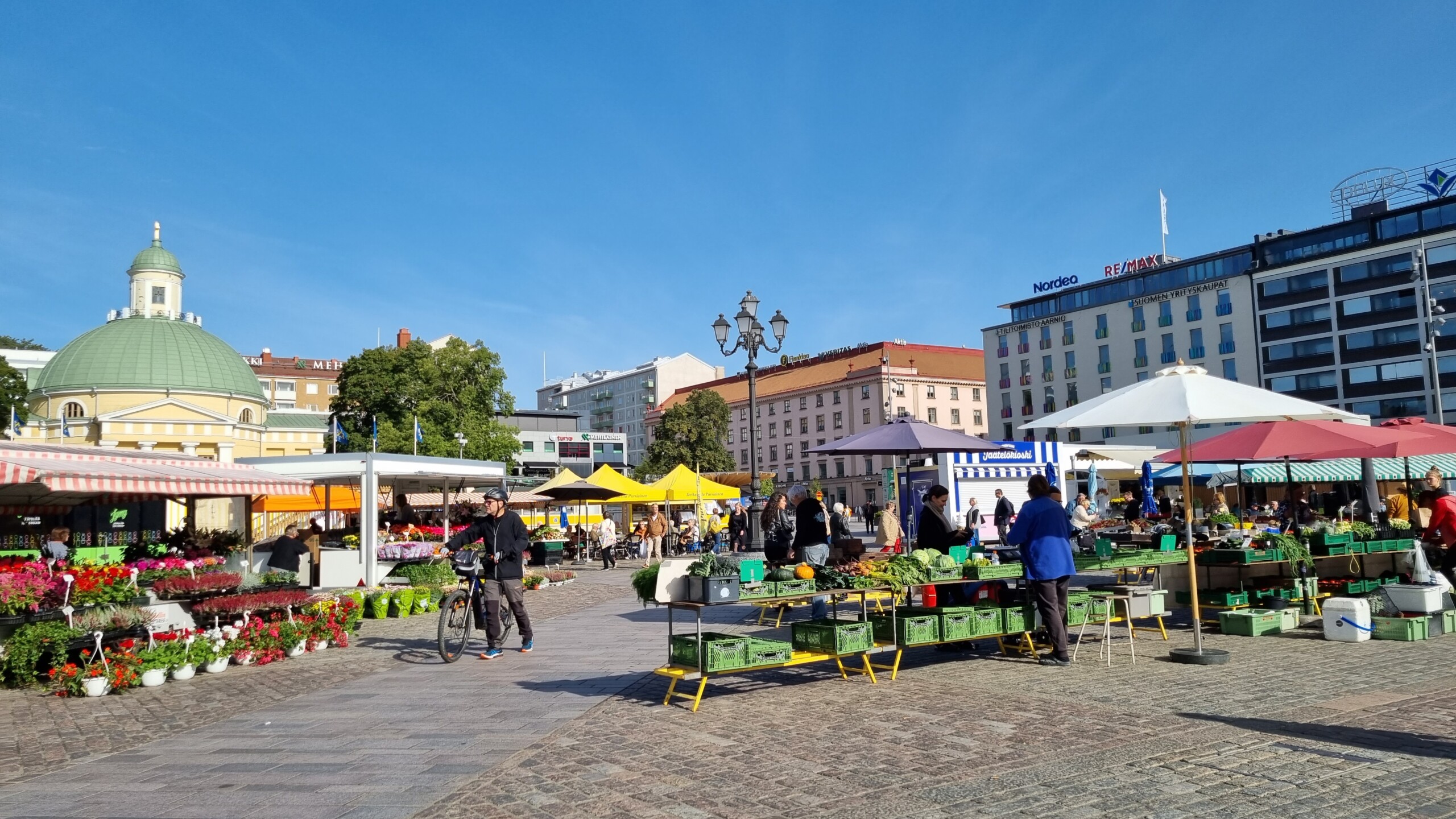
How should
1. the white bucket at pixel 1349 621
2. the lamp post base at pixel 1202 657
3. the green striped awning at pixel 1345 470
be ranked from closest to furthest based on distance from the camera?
1. the lamp post base at pixel 1202 657
2. the white bucket at pixel 1349 621
3. the green striped awning at pixel 1345 470

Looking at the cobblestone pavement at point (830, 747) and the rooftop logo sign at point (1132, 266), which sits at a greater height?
the rooftop logo sign at point (1132, 266)

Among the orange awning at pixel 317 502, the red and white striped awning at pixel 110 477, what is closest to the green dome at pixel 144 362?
the orange awning at pixel 317 502

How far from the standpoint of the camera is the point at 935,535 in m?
11.0

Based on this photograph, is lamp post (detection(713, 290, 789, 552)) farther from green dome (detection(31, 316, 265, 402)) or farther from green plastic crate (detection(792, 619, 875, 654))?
green dome (detection(31, 316, 265, 402))

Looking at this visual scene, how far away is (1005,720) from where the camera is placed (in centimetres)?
716

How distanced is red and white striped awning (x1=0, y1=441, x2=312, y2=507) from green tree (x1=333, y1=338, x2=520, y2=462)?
3703 centimetres

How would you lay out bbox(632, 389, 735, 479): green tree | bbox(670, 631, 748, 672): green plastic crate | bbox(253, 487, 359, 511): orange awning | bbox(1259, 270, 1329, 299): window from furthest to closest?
bbox(632, 389, 735, 479): green tree → bbox(1259, 270, 1329, 299): window → bbox(253, 487, 359, 511): orange awning → bbox(670, 631, 748, 672): green plastic crate

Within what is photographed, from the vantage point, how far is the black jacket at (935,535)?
11.0 m

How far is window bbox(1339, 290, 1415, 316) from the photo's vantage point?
2258 inches

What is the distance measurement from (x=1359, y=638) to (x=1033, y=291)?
232 feet

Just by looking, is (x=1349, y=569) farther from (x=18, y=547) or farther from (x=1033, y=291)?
(x=1033, y=291)

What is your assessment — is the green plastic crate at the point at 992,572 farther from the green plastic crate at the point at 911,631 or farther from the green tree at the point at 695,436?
the green tree at the point at 695,436

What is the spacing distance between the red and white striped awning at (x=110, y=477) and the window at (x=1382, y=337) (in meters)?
61.6

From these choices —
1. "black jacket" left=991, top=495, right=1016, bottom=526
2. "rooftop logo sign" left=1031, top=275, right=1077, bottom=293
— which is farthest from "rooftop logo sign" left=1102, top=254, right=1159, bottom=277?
"black jacket" left=991, top=495, right=1016, bottom=526
